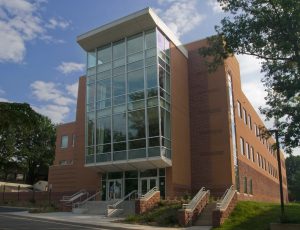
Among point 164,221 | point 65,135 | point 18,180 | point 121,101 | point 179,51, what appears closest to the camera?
point 164,221

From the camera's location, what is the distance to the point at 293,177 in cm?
9200

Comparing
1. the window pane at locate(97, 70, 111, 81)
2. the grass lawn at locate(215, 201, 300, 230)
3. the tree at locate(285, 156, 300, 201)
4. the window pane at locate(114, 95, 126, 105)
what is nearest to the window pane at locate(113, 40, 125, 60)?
the window pane at locate(97, 70, 111, 81)

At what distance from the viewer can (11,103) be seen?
18.9 m

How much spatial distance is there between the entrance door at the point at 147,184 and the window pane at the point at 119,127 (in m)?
3.81

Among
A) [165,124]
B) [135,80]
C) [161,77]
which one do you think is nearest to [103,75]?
[135,80]

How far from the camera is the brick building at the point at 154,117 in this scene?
3072cm

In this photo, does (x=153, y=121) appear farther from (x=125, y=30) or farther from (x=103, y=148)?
(x=125, y=30)

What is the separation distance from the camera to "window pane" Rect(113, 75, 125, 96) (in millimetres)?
32688

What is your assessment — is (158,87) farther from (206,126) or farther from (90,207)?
(90,207)

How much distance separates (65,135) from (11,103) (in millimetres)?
26255

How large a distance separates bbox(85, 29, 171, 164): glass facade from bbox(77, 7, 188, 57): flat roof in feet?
1.85

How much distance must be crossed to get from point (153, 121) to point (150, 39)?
708 centimetres

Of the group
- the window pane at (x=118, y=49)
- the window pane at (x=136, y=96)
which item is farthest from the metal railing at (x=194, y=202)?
the window pane at (x=118, y=49)

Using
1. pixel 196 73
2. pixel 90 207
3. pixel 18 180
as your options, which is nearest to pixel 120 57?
pixel 196 73
